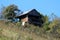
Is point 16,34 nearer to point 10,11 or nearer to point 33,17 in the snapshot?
point 10,11

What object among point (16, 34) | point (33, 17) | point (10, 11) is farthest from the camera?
point (33, 17)

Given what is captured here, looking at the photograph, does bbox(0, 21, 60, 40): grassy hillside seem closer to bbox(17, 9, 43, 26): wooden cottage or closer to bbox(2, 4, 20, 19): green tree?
bbox(2, 4, 20, 19): green tree

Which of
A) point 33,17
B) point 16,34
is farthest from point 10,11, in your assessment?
point 16,34

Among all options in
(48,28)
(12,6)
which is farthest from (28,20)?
(48,28)

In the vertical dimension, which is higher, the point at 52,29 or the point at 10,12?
the point at 10,12

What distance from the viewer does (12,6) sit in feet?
129

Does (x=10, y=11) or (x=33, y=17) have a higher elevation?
(x=10, y=11)

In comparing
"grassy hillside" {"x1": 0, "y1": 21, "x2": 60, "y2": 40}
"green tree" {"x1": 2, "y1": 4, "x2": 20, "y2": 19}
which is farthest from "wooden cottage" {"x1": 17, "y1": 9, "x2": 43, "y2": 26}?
"grassy hillside" {"x1": 0, "y1": 21, "x2": 60, "y2": 40}

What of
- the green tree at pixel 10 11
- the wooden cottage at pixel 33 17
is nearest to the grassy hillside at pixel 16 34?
the green tree at pixel 10 11

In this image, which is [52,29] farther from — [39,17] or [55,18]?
[39,17]

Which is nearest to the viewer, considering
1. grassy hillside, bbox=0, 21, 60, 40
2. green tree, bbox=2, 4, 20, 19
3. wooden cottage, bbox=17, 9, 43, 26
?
grassy hillside, bbox=0, 21, 60, 40

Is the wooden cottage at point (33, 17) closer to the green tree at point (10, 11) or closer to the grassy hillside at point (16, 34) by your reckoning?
the green tree at point (10, 11)

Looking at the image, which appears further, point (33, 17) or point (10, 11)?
Result: point (33, 17)

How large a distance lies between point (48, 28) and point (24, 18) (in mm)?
8700
